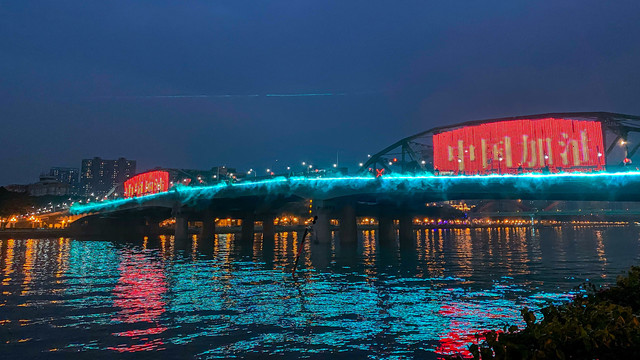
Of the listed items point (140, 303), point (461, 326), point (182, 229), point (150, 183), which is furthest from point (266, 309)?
point (150, 183)

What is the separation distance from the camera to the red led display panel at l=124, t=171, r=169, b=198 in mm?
167413

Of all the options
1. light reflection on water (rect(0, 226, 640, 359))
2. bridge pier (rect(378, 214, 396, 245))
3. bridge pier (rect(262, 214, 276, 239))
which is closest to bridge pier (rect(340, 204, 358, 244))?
bridge pier (rect(378, 214, 396, 245))

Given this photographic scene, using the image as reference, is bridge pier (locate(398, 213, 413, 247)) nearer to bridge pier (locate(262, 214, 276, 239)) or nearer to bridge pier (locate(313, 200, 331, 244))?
bridge pier (locate(313, 200, 331, 244))

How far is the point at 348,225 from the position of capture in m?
87.3

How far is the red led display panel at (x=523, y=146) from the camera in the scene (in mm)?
97438

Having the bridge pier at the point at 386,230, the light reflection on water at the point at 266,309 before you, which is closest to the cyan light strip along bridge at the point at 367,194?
the bridge pier at the point at 386,230

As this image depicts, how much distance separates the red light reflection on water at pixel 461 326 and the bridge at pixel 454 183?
35.8 metres

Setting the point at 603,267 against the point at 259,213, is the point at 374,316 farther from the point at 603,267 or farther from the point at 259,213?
the point at 259,213

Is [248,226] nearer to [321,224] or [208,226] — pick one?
[208,226]

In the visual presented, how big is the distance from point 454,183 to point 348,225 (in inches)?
956

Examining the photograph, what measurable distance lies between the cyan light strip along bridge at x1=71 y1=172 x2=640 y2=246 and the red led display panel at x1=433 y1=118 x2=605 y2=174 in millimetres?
18304

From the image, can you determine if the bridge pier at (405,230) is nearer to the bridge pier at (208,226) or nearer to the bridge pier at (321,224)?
the bridge pier at (321,224)

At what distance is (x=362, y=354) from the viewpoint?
15.1m

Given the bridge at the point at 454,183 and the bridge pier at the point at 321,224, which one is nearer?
the bridge at the point at 454,183
